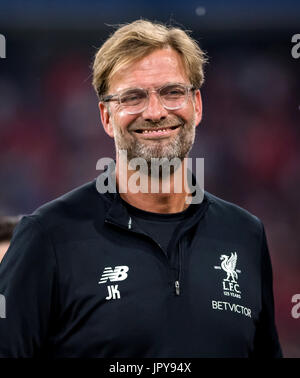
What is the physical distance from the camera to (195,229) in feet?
7.91

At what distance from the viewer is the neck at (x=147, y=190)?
2385 millimetres

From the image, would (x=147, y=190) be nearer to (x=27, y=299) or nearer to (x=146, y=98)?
(x=146, y=98)

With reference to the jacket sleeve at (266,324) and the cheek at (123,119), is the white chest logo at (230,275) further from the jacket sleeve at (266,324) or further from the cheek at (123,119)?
the cheek at (123,119)

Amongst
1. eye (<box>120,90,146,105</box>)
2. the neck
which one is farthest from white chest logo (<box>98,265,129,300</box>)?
eye (<box>120,90,146,105</box>)

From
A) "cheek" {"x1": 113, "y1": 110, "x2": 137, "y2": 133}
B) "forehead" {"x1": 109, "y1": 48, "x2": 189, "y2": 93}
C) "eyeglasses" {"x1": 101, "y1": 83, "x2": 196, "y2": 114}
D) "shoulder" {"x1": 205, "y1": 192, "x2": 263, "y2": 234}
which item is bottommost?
"shoulder" {"x1": 205, "y1": 192, "x2": 263, "y2": 234}

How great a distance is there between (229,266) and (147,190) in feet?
1.41

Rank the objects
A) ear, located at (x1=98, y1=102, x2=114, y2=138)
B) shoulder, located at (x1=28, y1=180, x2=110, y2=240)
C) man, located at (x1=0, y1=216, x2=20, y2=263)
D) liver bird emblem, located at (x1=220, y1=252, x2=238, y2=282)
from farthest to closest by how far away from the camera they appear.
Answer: man, located at (x1=0, y1=216, x2=20, y2=263), ear, located at (x1=98, y1=102, x2=114, y2=138), liver bird emblem, located at (x1=220, y1=252, x2=238, y2=282), shoulder, located at (x1=28, y1=180, x2=110, y2=240)

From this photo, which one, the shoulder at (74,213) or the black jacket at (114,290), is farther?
the shoulder at (74,213)

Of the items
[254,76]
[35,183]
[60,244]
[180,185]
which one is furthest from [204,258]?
[254,76]

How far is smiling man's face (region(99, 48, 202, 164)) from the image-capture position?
7.63 ft

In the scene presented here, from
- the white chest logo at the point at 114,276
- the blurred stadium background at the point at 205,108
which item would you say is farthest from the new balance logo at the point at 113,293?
the blurred stadium background at the point at 205,108

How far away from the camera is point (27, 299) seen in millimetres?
2137

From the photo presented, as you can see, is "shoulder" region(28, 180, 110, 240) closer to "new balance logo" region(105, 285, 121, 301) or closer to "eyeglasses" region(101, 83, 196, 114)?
"new balance logo" region(105, 285, 121, 301)

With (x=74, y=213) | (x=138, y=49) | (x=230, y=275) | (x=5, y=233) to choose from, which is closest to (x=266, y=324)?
(x=230, y=275)
